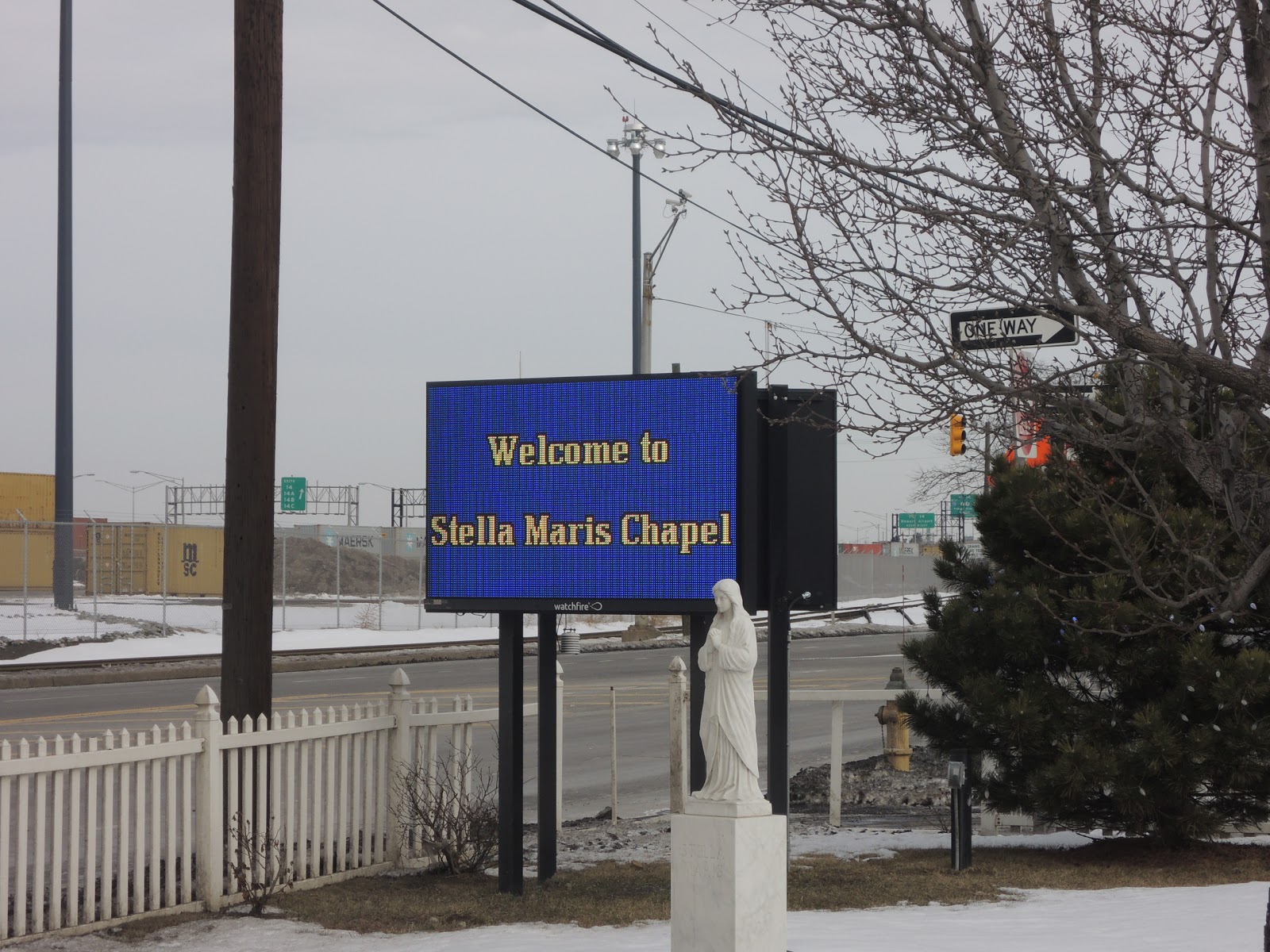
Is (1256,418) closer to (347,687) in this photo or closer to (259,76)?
(259,76)

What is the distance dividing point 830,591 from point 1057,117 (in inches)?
158

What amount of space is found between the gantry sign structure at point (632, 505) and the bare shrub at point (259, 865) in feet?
4.55

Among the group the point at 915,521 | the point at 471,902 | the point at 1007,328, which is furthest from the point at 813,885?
the point at 915,521

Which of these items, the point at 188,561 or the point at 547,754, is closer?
the point at 547,754

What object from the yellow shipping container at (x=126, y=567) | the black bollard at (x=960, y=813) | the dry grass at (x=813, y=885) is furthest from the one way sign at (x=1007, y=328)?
the yellow shipping container at (x=126, y=567)

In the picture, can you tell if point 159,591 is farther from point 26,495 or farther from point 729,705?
point 729,705

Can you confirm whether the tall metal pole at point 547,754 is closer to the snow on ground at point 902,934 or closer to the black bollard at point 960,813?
the snow on ground at point 902,934

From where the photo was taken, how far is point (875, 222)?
614 centimetres

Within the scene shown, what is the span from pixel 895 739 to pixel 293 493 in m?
51.8

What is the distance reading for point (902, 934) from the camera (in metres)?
8.09

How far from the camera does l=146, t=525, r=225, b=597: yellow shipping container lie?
181 feet

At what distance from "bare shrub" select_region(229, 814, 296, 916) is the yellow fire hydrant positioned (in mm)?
8376

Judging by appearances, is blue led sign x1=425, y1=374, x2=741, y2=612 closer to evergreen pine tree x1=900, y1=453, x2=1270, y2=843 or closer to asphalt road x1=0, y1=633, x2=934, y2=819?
evergreen pine tree x1=900, y1=453, x2=1270, y2=843

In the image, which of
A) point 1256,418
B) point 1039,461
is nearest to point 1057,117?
point 1256,418
